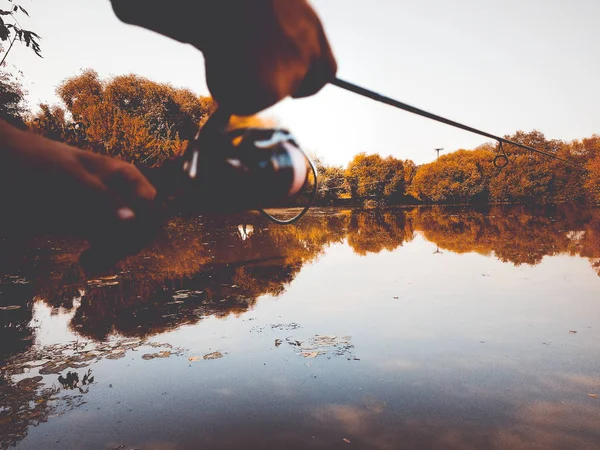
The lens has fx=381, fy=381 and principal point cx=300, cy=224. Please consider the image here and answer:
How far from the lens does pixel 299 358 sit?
22.6ft

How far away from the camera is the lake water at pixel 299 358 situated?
16.0ft

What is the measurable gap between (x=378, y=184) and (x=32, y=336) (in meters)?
75.8

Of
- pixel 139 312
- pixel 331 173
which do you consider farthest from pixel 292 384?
pixel 331 173

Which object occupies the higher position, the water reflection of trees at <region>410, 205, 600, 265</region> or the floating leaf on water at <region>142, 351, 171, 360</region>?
the water reflection of trees at <region>410, 205, 600, 265</region>

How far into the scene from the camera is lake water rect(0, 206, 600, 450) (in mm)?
4867

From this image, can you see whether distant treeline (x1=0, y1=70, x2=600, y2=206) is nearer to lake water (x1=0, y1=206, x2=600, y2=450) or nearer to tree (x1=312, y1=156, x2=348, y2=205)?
tree (x1=312, y1=156, x2=348, y2=205)

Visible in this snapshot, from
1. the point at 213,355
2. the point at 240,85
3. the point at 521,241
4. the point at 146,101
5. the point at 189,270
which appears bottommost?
the point at 213,355

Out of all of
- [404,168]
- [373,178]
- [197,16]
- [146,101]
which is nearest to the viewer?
[197,16]

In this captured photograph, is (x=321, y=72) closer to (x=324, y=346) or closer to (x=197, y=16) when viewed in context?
(x=197, y=16)

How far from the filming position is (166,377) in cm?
618

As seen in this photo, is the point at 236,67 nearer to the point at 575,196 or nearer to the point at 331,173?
the point at 331,173

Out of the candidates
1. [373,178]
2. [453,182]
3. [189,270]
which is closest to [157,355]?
[189,270]

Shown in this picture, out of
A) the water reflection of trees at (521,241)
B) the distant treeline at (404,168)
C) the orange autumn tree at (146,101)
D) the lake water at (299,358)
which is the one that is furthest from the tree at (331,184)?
the lake water at (299,358)

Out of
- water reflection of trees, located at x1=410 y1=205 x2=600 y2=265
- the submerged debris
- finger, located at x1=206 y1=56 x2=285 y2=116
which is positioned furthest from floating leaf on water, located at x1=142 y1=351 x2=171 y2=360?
water reflection of trees, located at x1=410 y1=205 x2=600 y2=265
